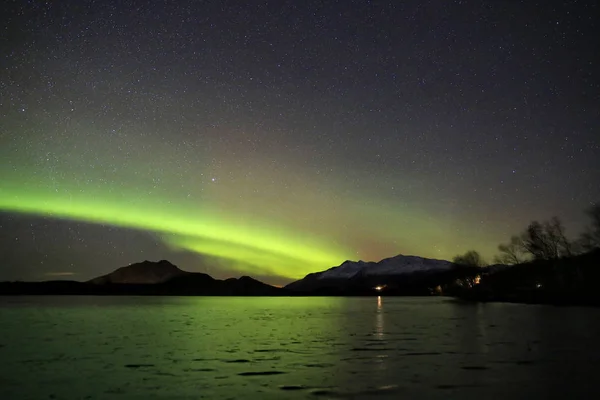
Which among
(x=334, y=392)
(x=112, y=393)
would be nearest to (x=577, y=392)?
(x=334, y=392)

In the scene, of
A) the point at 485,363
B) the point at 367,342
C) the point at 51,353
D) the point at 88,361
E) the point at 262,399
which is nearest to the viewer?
the point at 262,399

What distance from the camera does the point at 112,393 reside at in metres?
22.1

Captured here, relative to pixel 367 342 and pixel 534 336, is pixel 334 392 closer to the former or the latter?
pixel 367 342

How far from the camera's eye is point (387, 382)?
2423cm

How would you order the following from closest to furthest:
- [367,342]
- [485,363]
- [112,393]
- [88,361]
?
1. [112,393]
2. [485,363]
3. [88,361]
4. [367,342]

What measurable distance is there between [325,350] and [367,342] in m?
7.09

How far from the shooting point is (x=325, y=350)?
37312 millimetres

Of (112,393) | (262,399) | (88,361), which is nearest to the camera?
(262,399)

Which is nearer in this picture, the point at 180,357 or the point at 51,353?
the point at 180,357

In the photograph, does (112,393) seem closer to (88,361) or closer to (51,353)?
(88,361)

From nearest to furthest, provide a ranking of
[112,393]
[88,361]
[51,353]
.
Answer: [112,393] → [88,361] → [51,353]

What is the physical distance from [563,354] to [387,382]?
15.1 metres

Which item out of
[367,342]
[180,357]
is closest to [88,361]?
[180,357]

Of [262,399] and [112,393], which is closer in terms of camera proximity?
[262,399]
